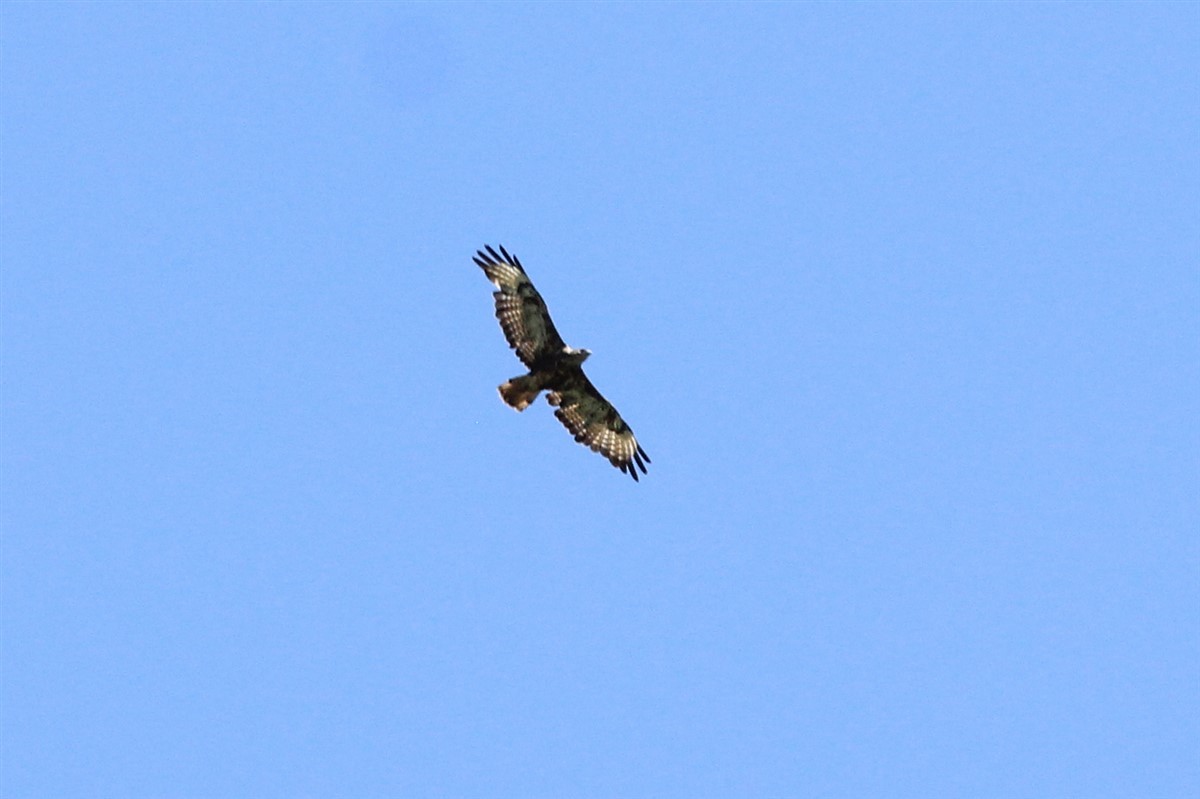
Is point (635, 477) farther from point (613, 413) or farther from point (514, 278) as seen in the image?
point (514, 278)

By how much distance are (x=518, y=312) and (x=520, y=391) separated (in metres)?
1.09

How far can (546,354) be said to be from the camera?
79.3ft

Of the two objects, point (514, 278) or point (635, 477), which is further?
point (635, 477)

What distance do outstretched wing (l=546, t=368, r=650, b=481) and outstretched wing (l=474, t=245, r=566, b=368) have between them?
2.39ft

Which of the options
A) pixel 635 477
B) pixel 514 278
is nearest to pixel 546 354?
pixel 514 278

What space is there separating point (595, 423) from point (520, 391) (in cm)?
168

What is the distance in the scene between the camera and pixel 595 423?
25484mm

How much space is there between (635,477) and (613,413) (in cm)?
108

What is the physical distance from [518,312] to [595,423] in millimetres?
2331

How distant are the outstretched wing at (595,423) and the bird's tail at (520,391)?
44 cm

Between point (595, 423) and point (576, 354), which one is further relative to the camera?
point (595, 423)

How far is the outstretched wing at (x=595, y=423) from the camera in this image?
24.9 metres

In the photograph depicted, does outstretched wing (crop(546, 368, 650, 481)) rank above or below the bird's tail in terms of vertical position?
above

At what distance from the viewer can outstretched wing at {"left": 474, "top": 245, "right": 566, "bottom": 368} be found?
78.8 ft
